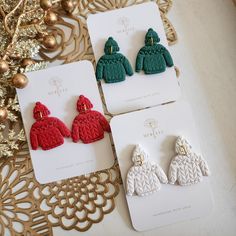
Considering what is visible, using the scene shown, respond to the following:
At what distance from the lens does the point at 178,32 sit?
A: 3.08 feet

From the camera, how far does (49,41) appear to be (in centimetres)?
89

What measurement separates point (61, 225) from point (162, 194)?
0.80 feet

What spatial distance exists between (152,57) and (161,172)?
0.28 metres

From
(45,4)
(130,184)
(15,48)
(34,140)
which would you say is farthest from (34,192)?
(45,4)

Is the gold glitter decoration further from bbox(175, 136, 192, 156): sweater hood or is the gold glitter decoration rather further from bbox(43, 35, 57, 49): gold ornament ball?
bbox(175, 136, 192, 156): sweater hood

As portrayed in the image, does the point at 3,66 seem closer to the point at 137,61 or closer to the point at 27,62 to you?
the point at 27,62

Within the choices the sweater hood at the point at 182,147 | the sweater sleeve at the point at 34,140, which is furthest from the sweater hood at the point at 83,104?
the sweater hood at the point at 182,147

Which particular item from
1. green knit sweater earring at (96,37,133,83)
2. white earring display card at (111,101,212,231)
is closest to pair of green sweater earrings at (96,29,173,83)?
green knit sweater earring at (96,37,133,83)

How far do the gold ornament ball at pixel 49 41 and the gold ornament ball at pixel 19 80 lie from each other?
0.11 m

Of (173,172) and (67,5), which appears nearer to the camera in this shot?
(173,172)

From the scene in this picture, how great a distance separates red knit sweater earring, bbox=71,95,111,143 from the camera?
85 centimetres

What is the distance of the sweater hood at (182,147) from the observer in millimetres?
819

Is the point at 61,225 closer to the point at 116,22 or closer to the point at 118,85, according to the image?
the point at 118,85

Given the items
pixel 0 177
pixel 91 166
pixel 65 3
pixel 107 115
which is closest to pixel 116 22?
pixel 65 3
